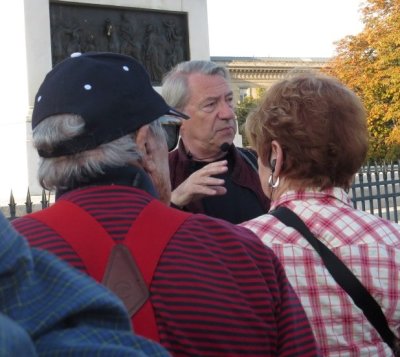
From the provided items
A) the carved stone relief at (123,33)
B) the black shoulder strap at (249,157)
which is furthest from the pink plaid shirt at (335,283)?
the carved stone relief at (123,33)

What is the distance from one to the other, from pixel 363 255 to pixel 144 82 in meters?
0.83

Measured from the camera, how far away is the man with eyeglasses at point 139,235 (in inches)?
53.6

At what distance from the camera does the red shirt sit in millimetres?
1374

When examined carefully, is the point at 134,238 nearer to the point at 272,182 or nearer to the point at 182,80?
the point at 272,182

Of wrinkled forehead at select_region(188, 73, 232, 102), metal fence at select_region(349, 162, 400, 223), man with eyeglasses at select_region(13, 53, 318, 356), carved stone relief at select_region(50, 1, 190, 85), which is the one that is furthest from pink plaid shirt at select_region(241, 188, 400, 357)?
carved stone relief at select_region(50, 1, 190, 85)

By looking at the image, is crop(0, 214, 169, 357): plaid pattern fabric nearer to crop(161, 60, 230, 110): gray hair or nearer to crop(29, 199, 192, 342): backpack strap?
crop(29, 199, 192, 342): backpack strap

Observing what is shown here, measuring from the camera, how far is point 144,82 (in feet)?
5.19

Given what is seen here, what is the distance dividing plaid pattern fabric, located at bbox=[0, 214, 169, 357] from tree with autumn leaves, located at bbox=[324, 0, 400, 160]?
3373 centimetres

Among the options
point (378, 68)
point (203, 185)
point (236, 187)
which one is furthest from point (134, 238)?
point (378, 68)

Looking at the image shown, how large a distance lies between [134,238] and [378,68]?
115ft

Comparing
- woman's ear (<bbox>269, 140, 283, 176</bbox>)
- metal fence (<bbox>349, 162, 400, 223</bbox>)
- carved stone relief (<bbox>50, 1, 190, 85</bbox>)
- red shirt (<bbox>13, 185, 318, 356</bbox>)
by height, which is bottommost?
metal fence (<bbox>349, 162, 400, 223</bbox>)

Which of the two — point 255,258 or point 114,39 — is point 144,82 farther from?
point 114,39

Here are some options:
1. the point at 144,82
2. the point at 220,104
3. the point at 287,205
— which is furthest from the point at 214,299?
the point at 220,104

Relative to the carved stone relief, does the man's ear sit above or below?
below
